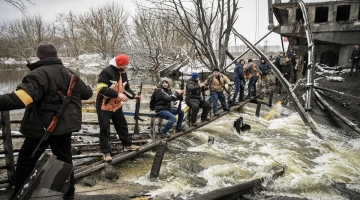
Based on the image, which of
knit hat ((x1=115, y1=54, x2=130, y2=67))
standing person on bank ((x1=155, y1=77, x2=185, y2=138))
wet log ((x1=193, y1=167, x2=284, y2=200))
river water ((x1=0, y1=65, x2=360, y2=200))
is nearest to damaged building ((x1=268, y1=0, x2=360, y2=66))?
river water ((x1=0, y1=65, x2=360, y2=200))

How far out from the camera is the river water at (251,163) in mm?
4621

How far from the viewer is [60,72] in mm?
3035

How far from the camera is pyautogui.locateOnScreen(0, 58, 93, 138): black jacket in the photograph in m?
2.80

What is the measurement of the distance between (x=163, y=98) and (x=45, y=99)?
11.3 feet

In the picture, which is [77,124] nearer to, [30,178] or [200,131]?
[30,178]

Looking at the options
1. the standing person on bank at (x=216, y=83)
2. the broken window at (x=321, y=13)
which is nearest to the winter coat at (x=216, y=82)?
the standing person on bank at (x=216, y=83)

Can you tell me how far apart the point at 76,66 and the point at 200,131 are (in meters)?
41.2

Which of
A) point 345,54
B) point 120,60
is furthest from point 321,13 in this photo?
point 120,60

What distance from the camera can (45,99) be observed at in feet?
9.66

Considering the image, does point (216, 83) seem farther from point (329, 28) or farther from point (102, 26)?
point (102, 26)

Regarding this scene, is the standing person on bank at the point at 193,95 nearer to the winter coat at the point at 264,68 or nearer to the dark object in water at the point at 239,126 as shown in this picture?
the dark object in water at the point at 239,126

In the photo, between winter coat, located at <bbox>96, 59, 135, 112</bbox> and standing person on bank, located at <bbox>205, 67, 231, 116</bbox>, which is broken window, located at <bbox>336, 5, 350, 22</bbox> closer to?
standing person on bank, located at <bbox>205, 67, 231, 116</bbox>

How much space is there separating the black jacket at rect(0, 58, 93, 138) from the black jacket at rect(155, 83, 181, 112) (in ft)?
10.4

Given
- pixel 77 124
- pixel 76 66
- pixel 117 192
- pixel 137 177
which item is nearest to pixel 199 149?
pixel 137 177
